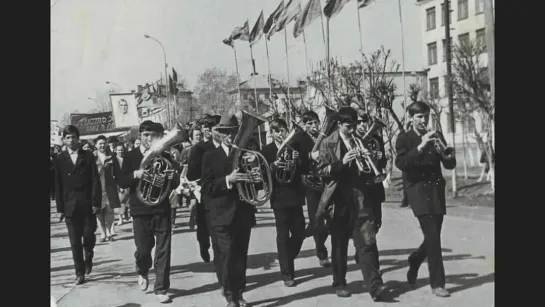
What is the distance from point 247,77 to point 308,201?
1.75m

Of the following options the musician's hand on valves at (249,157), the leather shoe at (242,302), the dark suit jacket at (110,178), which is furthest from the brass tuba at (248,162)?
the dark suit jacket at (110,178)

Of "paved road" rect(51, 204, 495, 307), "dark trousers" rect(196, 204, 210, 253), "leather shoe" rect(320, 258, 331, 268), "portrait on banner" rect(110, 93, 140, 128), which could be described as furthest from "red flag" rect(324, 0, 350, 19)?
"leather shoe" rect(320, 258, 331, 268)

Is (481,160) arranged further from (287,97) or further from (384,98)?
(287,97)

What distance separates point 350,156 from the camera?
682 cm

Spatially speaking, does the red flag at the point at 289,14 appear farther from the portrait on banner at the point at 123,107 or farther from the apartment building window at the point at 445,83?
the portrait on banner at the point at 123,107

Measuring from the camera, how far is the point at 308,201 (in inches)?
328

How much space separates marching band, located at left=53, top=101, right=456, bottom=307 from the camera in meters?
6.70

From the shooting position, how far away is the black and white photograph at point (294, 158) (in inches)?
267

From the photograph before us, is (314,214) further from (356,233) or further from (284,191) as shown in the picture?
(356,233)

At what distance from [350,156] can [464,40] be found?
1940mm

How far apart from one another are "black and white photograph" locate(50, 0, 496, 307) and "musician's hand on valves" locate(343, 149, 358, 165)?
0.03m

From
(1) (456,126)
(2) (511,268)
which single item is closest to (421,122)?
(1) (456,126)

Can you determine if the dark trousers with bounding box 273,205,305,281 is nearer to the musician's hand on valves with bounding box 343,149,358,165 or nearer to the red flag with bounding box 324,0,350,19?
the musician's hand on valves with bounding box 343,149,358,165

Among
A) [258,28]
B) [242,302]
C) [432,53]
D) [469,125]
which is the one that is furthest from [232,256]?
[432,53]
